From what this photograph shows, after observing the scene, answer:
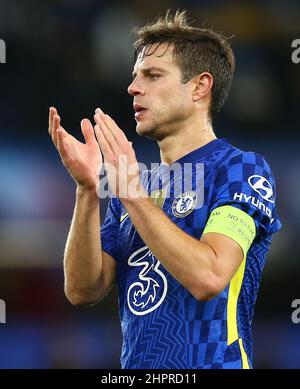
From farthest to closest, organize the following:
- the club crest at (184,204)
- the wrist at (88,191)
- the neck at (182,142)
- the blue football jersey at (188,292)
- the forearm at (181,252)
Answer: the neck at (182,142), the wrist at (88,191), the club crest at (184,204), the blue football jersey at (188,292), the forearm at (181,252)

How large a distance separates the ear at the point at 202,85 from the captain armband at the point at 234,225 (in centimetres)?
77

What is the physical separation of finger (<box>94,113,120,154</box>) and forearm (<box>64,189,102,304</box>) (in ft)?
1.31

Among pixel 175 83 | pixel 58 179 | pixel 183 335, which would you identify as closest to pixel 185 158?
pixel 175 83

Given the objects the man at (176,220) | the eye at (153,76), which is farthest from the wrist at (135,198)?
the eye at (153,76)

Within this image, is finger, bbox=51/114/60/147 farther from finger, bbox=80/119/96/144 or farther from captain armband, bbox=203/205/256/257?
captain armband, bbox=203/205/256/257

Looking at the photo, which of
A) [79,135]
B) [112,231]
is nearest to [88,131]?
[112,231]

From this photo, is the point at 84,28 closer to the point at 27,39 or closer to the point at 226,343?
the point at 27,39

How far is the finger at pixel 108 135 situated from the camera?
333 centimetres

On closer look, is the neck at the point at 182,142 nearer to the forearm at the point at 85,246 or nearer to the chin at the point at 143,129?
the chin at the point at 143,129

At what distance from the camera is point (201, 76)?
3.96 meters

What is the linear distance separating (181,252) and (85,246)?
2.42 ft

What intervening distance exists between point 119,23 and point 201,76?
5939 millimetres
